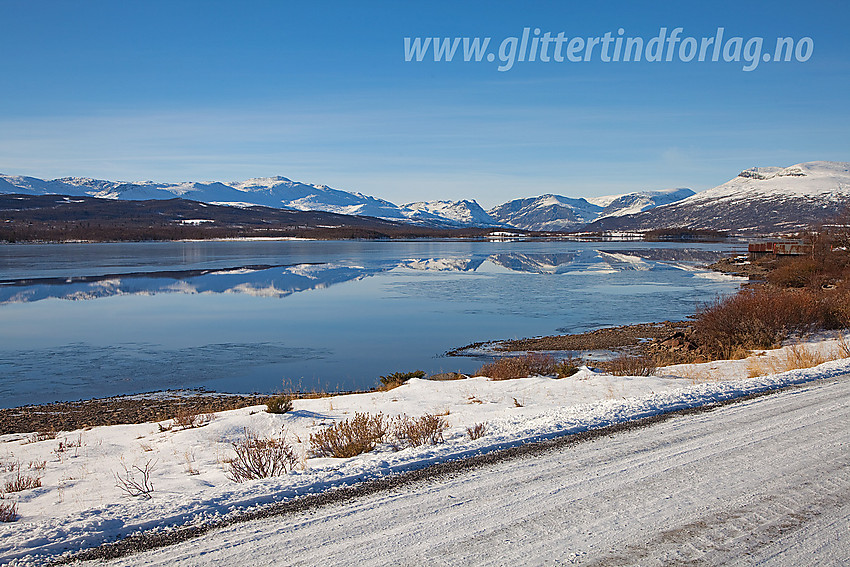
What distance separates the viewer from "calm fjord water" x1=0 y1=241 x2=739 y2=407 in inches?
664

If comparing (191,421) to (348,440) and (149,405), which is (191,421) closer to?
(348,440)

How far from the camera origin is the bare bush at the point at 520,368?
44.6 ft

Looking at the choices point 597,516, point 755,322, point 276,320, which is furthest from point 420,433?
point 276,320

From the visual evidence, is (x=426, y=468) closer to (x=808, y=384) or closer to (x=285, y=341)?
(x=808, y=384)

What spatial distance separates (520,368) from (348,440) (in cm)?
711

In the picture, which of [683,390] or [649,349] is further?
[649,349]

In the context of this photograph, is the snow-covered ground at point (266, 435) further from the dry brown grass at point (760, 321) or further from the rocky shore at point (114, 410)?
the dry brown grass at point (760, 321)

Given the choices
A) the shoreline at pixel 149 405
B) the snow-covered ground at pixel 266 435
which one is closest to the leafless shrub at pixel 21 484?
the snow-covered ground at pixel 266 435

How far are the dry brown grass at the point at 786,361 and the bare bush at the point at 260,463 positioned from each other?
8714 millimetres

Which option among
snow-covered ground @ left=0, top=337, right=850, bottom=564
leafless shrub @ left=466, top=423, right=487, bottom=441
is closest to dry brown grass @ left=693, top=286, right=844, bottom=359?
snow-covered ground @ left=0, top=337, right=850, bottom=564

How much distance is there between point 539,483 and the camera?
18.4 ft

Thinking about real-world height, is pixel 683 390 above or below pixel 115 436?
above

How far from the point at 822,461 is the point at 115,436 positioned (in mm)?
9066

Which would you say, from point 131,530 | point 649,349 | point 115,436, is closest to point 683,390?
point 131,530
